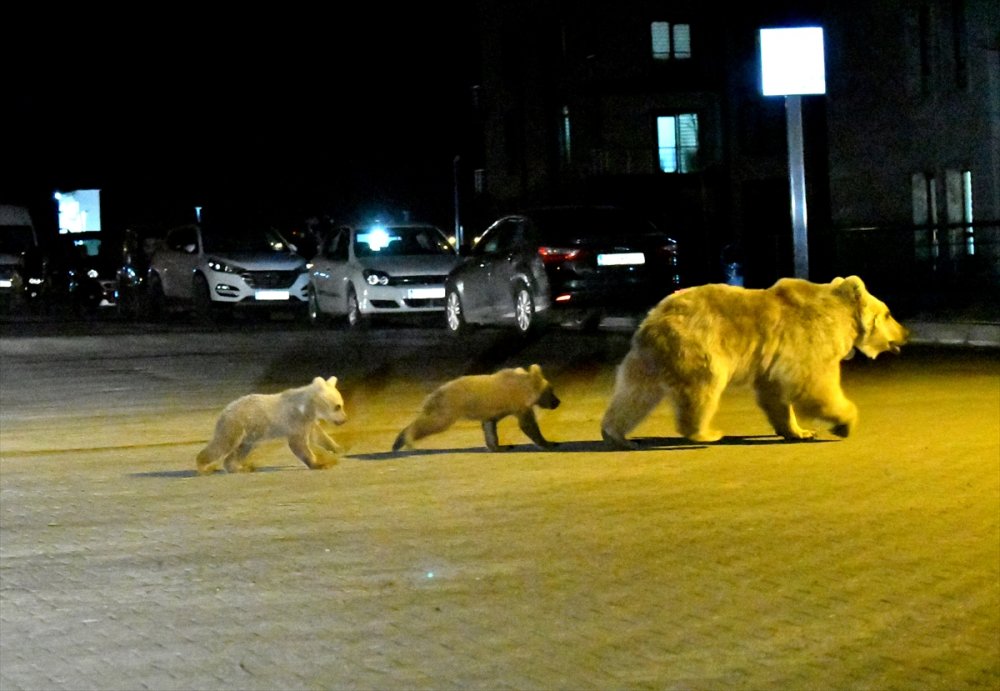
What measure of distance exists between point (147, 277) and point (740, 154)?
2294 cm

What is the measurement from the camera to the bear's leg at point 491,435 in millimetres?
11820

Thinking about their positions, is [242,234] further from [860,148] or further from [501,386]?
[501,386]

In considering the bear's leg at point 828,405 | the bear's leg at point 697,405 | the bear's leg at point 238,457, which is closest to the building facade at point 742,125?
the bear's leg at point 828,405

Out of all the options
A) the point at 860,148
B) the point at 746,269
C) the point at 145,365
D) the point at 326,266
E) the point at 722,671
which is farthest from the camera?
the point at 860,148

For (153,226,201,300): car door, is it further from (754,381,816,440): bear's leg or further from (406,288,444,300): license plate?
(754,381,816,440): bear's leg

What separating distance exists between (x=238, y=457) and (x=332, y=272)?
1718 cm

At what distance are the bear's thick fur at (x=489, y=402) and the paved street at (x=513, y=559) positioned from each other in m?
0.24

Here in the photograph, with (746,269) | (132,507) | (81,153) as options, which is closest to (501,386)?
(132,507)

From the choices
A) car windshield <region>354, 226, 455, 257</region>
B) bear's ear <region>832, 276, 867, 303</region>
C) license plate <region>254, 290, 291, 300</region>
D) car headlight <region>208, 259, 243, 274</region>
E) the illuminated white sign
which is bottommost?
license plate <region>254, 290, 291, 300</region>

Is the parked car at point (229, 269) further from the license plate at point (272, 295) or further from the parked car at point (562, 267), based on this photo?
the parked car at point (562, 267)

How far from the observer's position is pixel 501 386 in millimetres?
Answer: 11602

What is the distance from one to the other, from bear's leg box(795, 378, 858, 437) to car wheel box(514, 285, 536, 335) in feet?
37.2

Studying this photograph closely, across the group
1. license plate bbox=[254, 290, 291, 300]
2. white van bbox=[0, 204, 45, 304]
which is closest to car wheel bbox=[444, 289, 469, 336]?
license plate bbox=[254, 290, 291, 300]

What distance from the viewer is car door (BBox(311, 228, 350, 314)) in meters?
27.8
